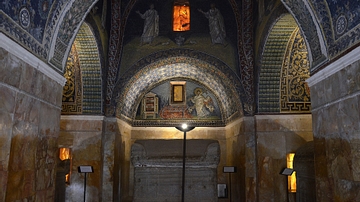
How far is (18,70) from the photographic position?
418 centimetres

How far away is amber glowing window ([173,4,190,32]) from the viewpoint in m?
10.1

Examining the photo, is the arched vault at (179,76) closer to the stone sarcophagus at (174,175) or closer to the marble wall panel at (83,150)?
the marble wall panel at (83,150)

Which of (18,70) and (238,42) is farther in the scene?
(238,42)

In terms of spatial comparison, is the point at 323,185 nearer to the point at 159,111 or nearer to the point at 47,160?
the point at 47,160

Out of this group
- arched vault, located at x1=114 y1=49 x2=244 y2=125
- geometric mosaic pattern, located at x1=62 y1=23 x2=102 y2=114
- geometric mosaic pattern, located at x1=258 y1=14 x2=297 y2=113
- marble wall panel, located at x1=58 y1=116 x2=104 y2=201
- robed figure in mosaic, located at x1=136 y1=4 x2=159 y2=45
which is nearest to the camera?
geometric mosaic pattern, located at x1=258 y1=14 x2=297 y2=113

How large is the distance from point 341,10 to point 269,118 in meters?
4.83

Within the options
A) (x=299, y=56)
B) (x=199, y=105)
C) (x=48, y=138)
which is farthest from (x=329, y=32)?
(x=199, y=105)

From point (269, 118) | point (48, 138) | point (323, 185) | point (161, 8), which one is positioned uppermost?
point (161, 8)

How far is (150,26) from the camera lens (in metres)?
9.96

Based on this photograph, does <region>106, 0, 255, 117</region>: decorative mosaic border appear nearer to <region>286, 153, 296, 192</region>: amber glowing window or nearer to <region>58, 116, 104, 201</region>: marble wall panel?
<region>58, 116, 104, 201</region>: marble wall panel

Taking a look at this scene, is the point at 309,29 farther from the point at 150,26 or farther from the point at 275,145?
the point at 150,26

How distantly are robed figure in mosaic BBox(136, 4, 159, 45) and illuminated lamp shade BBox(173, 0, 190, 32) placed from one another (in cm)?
61

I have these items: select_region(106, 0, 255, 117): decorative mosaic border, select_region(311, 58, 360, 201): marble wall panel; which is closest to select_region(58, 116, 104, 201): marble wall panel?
select_region(106, 0, 255, 117): decorative mosaic border

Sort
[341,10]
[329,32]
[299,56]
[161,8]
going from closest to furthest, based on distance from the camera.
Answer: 1. [341,10]
2. [329,32]
3. [299,56]
4. [161,8]
